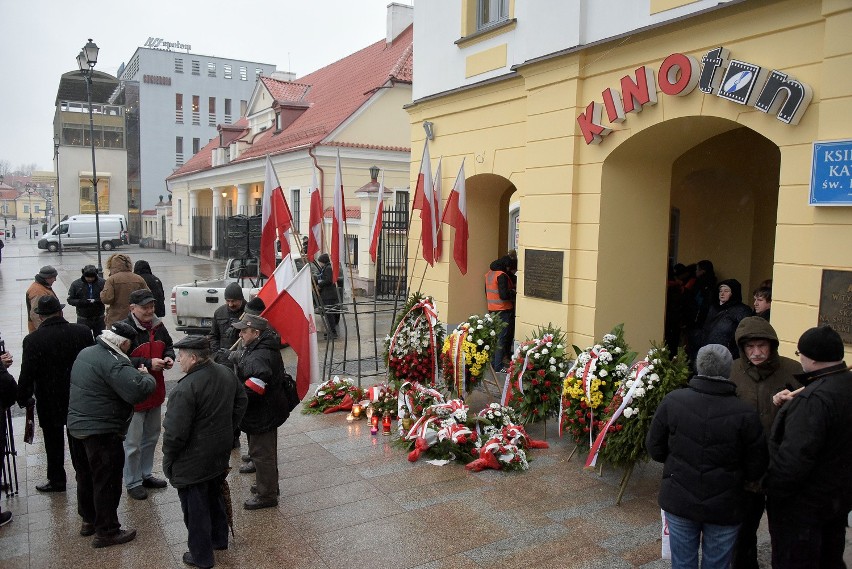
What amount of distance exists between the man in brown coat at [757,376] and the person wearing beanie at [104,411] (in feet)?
13.7

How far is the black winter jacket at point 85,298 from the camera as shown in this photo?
9.84 metres

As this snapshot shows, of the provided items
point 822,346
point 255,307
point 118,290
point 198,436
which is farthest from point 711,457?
point 118,290

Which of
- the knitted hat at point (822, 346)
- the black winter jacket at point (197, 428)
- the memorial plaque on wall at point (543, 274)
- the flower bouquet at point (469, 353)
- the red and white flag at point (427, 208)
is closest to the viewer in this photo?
the knitted hat at point (822, 346)

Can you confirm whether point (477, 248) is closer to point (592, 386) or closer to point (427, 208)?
point (427, 208)

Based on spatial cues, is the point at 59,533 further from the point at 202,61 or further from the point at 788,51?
the point at 202,61

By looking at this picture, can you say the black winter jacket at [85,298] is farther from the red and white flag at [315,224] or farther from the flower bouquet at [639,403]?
the flower bouquet at [639,403]

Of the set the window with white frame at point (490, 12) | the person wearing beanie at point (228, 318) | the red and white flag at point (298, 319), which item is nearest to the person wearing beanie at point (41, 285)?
the person wearing beanie at point (228, 318)

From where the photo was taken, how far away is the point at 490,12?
1076 cm

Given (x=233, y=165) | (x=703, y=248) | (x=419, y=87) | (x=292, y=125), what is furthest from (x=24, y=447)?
(x=233, y=165)

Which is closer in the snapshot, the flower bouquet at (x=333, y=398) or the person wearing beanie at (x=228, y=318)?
the person wearing beanie at (x=228, y=318)

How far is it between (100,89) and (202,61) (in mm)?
11594

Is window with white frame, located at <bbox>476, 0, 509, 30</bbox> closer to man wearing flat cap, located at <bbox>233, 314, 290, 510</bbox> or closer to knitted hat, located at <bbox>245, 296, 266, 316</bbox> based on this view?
knitted hat, located at <bbox>245, 296, 266, 316</bbox>

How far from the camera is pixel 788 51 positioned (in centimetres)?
632

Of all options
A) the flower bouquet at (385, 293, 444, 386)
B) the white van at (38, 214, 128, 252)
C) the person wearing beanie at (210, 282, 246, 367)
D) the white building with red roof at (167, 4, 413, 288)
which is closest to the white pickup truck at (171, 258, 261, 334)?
the flower bouquet at (385, 293, 444, 386)
